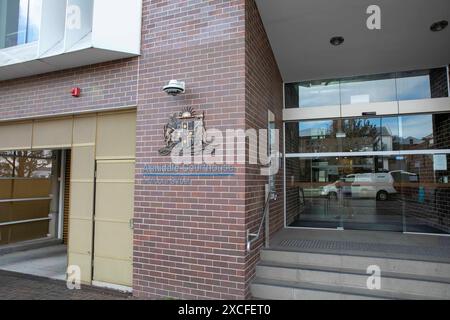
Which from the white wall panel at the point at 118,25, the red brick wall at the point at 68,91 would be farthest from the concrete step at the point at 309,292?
the white wall panel at the point at 118,25

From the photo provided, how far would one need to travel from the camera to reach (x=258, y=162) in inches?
181

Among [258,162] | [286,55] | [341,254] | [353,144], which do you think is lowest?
[341,254]

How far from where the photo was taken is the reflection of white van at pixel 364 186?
629 cm

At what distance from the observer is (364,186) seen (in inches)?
253

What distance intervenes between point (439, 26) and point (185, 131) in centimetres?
431

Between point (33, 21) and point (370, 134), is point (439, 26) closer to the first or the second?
point (370, 134)

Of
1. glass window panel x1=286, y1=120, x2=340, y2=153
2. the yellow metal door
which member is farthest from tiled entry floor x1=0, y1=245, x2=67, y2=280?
glass window panel x1=286, y1=120, x2=340, y2=153

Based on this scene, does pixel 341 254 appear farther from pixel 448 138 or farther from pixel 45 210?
pixel 45 210

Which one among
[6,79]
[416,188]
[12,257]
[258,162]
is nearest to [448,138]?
[416,188]

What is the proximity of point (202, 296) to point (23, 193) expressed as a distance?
6189 millimetres

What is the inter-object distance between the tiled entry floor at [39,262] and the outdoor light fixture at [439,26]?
7261 mm

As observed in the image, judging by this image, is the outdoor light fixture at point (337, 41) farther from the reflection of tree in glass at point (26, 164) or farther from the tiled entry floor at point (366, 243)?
the reflection of tree in glass at point (26, 164)

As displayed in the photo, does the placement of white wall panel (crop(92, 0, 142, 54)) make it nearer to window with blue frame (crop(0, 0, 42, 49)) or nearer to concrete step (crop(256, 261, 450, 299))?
window with blue frame (crop(0, 0, 42, 49))

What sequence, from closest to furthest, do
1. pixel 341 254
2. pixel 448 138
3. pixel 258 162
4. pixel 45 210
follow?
pixel 341 254
pixel 258 162
pixel 448 138
pixel 45 210
